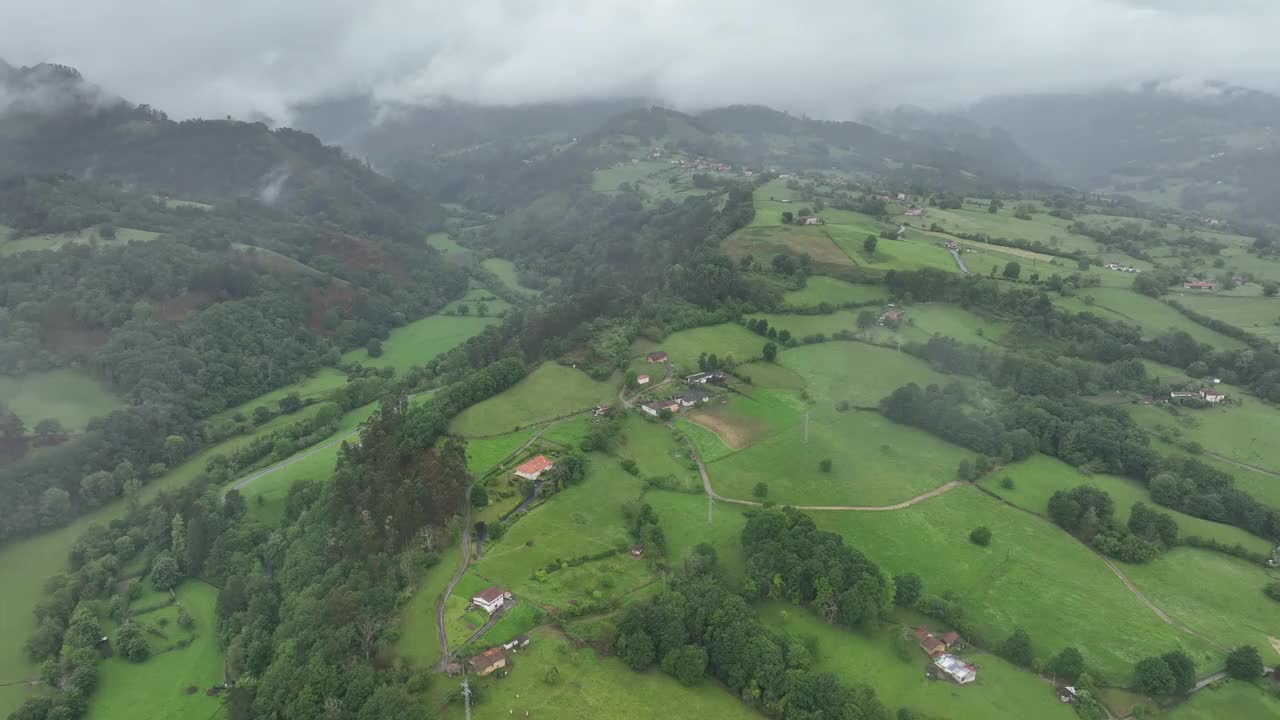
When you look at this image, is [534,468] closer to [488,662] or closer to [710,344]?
[488,662]

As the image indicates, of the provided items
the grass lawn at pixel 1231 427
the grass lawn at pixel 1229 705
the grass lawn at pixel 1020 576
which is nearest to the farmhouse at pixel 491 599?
the grass lawn at pixel 1020 576

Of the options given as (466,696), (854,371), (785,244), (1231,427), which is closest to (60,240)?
(785,244)

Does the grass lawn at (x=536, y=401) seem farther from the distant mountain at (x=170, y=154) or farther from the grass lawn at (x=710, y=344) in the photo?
the distant mountain at (x=170, y=154)

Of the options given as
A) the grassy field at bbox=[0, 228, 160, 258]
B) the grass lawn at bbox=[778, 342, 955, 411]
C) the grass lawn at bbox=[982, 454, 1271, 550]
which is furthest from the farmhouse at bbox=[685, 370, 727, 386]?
the grassy field at bbox=[0, 228, 160, 258]

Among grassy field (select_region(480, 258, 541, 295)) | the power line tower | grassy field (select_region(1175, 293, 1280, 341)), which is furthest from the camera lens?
grassy field (select_region(480, 258, 541, 295))

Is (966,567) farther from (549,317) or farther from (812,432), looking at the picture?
(549,317)

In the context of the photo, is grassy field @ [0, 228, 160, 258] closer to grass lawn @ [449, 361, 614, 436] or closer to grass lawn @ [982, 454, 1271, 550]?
grass lawn @ [449, 361, 614, 436]
